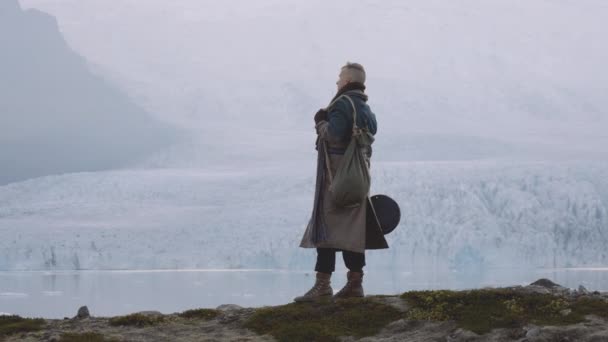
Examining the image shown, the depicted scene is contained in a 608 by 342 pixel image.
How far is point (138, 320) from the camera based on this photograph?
6.55 meters

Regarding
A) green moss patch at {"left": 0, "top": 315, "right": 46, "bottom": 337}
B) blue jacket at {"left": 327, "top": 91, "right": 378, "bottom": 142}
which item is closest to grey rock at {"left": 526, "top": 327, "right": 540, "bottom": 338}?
blue jacket at {"left": 327, "top": 91, "right": 378, "bottom": 142}

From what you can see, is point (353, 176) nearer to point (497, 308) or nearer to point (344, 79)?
point (344, 79)

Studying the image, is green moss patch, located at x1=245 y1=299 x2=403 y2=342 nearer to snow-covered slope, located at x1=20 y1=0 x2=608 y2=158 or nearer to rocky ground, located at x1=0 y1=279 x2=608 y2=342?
rocky ground, located at x1=0 y1=279 x2=608 y2=342

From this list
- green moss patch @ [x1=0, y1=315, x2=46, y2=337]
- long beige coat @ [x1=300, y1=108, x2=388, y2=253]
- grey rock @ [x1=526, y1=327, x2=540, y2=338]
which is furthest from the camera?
green moss patch @ [x1=0, y1=315, x2=46, y2=337]

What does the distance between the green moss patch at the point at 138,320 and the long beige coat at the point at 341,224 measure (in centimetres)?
126

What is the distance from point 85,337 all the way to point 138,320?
25.7 inches

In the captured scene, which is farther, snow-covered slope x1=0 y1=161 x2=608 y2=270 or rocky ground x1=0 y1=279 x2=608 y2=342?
snow-covered slope x1=0 y1=161 x2=608 y2=270

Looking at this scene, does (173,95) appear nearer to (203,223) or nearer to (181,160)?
(181,160)

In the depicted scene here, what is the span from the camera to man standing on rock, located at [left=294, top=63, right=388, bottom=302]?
634 cm

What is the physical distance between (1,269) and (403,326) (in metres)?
25.6

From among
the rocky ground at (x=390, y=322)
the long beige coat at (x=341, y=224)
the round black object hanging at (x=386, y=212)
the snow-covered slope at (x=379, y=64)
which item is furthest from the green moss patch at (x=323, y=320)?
the snow-covered slope at (x=379, y=64)

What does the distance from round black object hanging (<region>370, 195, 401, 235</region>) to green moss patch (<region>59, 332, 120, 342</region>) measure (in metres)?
2.12

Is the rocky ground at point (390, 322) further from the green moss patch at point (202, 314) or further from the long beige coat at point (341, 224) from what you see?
the long beige coat at point (341, 224)

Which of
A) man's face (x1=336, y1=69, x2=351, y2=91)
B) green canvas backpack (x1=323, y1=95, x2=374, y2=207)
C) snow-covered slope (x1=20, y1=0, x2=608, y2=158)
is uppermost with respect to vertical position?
snow-covered slope (x1=20, y1=0, x2=608, y2=158)
